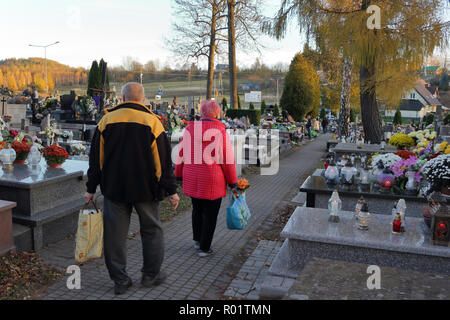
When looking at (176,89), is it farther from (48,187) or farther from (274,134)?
(48,187)

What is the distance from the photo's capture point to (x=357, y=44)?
8.80 m

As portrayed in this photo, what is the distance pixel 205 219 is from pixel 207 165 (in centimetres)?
66

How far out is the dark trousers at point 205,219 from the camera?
4.91m

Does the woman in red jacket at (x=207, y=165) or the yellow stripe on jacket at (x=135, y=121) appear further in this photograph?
the woman in red jacket at (x=207, y=165)

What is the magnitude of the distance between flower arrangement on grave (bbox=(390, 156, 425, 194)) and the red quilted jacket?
234 centimetres

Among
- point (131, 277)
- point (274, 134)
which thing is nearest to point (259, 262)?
point (131, 277)

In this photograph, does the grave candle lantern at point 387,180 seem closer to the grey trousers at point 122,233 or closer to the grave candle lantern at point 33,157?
the grey trousers at point 122,233

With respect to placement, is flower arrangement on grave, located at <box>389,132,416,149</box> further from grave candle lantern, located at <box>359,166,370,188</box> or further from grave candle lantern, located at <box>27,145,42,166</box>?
grave candle lantern, located at <box>27,145,42,166</box>

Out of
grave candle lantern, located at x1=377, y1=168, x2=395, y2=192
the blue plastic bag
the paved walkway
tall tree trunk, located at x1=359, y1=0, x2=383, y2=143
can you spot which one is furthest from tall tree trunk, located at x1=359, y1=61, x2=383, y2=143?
the blue plastic bag

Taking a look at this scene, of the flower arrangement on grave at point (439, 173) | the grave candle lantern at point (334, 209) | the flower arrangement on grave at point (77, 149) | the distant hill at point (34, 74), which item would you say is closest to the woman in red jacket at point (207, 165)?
the grave candle lantern at point (334, 209)

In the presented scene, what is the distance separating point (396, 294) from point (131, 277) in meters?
2.66

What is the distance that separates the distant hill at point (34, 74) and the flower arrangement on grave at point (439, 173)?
2706 inches

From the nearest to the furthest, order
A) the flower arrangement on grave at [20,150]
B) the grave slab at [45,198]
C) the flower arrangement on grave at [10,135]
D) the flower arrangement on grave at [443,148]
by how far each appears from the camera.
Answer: the grave slab at [45,198] → the flower arrangement on grave at [443,148] → the flower arrangement on grave at [20,150] → the flower arrangement on grave at [10,135]

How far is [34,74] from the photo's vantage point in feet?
241
